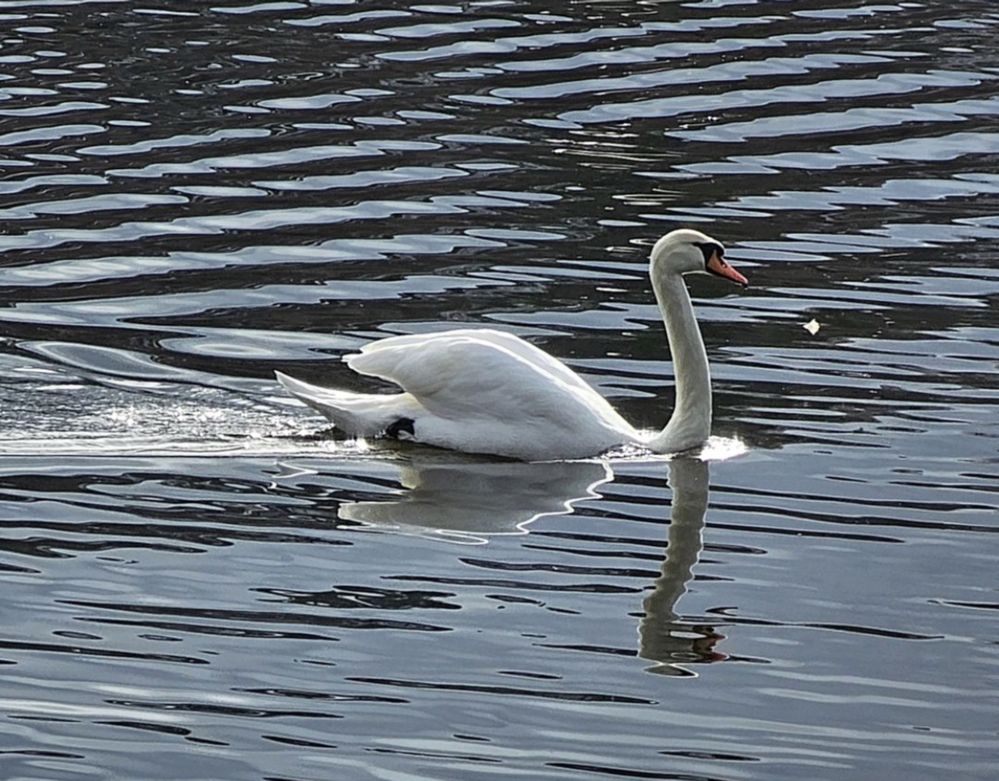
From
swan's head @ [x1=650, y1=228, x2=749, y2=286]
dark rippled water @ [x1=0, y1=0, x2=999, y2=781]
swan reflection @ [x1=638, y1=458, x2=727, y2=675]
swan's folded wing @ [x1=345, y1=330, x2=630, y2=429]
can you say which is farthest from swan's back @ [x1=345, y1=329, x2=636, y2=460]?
swan's head @ [x1=650, y1=228, x2=749, y2=286]

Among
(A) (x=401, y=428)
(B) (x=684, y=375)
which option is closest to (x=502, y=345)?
(A) (x=401, y=428)

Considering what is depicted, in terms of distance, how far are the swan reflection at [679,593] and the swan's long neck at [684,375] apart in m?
0.18

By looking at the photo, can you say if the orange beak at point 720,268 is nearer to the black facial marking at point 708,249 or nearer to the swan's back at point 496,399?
the black facial marking at point 708,249

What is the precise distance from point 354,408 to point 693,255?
1.61 metres

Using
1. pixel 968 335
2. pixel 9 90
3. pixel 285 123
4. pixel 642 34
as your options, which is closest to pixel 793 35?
pixel 642 34

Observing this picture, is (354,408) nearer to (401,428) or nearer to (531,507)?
(401,428)

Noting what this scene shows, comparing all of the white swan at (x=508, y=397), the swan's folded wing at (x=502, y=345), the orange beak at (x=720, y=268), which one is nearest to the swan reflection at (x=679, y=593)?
the white swan at (x=508, y=397)

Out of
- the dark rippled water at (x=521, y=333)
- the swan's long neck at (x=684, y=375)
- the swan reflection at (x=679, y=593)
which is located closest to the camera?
the dark rippled water at (x=521, y=333)

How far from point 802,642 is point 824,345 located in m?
4.15

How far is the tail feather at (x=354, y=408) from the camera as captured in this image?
10172 mm

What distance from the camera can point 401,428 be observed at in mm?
10227

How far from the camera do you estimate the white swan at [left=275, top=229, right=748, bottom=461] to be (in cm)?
1000

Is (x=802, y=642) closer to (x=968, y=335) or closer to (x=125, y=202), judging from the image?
(x=968, y=335)

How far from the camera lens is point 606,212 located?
14383 mm
